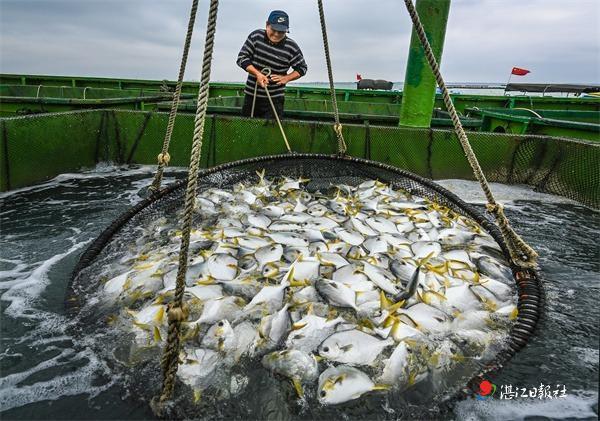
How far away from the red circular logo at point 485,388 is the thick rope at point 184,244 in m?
1.56

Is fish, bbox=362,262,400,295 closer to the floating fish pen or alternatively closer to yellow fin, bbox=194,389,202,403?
the floating fish pen

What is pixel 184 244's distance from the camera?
1739mm

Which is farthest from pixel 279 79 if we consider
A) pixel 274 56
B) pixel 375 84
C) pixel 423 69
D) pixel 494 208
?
pixel 375 84

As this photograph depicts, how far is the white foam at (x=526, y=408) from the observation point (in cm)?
203

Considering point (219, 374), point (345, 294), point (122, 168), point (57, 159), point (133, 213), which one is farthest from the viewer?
point (122, 168)

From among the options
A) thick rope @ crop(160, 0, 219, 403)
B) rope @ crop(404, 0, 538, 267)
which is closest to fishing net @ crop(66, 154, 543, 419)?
rope @ crop(404, 0, 538, 267)

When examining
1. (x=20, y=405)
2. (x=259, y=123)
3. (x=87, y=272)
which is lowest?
(x=20, y=405)

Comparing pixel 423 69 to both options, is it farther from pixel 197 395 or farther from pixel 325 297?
pixel 197 395

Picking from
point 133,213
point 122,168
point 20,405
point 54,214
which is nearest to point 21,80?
point 122,168

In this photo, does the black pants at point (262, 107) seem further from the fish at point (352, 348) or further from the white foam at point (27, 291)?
the fish at point (352, 348)

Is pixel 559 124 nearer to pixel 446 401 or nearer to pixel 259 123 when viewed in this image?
pixel 259 123

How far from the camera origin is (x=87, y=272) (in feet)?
9.62

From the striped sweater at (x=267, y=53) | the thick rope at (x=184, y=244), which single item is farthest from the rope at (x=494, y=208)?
the striped sweater at (x=267, y=53)

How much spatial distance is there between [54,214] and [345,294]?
12.8ft
